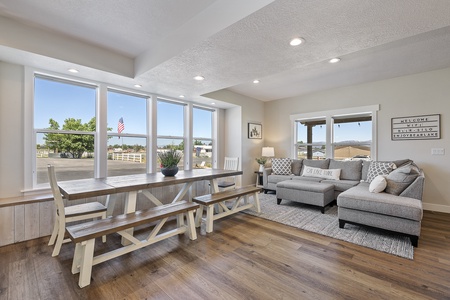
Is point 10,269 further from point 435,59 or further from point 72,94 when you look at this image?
point 435,59

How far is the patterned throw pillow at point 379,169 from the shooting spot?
3770 mm

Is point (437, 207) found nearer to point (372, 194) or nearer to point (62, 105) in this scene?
point (372, 194)

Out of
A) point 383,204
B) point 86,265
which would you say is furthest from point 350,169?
point 86,265

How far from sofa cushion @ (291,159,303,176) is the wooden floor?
2.58 m

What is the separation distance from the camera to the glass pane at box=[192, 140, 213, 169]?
16.8ft

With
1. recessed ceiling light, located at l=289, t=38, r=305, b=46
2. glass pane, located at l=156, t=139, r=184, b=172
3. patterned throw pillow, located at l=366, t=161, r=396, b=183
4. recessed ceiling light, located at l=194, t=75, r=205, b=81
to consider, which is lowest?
Answer: patterned throw pillow, located at l=366, t=161, r=396, b=183

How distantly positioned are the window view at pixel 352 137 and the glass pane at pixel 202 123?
3163 millimetres

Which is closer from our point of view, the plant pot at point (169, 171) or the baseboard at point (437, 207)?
the plant pot at point (169, 171)

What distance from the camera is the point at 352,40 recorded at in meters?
2.16

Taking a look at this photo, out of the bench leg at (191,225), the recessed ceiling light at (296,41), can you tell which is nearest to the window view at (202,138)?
the bench leg at (191,225)

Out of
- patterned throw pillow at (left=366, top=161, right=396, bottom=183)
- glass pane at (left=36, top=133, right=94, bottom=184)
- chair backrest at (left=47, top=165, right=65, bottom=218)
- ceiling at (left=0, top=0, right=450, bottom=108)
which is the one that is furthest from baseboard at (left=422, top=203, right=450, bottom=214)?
glass pane at (left=36, top=133, right=94, bottom=184)

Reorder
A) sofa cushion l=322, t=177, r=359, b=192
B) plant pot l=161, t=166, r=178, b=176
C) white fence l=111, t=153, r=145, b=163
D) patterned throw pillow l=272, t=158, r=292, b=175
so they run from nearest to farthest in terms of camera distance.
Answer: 1. plant pot l=161, t=166, r=178, b=176
2. white fence l=111, t=153, r=145, b=163
3. sofa cushion l=322, t=177, r=359, b=192
4. patterned throw pillow l=272, t=158, r=292, b=175

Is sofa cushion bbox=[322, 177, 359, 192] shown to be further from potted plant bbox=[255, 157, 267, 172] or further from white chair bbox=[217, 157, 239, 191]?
white chair bbox=[217, 157, 239, 191]

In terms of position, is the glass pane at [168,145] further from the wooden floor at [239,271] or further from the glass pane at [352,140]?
the glass pane at [352,140]
